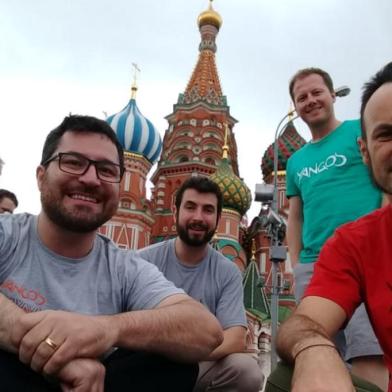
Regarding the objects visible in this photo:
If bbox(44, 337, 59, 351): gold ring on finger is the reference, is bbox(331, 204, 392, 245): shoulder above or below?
above

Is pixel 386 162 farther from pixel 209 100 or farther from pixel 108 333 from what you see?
pixel 209 100

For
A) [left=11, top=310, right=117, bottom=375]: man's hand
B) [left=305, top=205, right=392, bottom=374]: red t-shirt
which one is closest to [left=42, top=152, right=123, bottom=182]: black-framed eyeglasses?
[left=11, top=310, right=117, bottom=375]: man's hand

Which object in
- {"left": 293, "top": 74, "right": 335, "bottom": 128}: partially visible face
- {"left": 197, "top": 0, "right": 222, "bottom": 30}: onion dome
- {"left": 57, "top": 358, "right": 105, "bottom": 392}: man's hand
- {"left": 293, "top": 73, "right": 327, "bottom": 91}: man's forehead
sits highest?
{"left": 197, "top": 0, "right": 222, "bottom": 30}: onion dome

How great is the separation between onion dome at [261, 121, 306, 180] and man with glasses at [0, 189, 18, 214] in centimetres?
2455

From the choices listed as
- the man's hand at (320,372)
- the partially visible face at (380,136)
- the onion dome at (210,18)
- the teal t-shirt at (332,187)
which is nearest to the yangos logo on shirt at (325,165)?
the teal t-shirt at (332,187)

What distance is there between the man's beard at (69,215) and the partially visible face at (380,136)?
1195 millimetres

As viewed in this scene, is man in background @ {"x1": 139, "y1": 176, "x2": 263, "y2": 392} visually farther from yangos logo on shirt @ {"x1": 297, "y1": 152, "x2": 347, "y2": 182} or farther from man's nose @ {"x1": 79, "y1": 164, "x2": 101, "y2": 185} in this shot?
man's nose @ {"x1": 79, "y1": 164, "x2": 101, "y2": 185}

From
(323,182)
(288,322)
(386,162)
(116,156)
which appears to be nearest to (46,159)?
(116,156)

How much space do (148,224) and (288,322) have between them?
23328 millimetres

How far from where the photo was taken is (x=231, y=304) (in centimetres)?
335

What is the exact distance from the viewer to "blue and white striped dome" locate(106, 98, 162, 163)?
25.8 metres

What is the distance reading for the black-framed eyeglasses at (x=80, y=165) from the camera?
2.35 m

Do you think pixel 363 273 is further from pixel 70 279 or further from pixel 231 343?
pixel 231 343

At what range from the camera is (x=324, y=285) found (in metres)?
1.77
